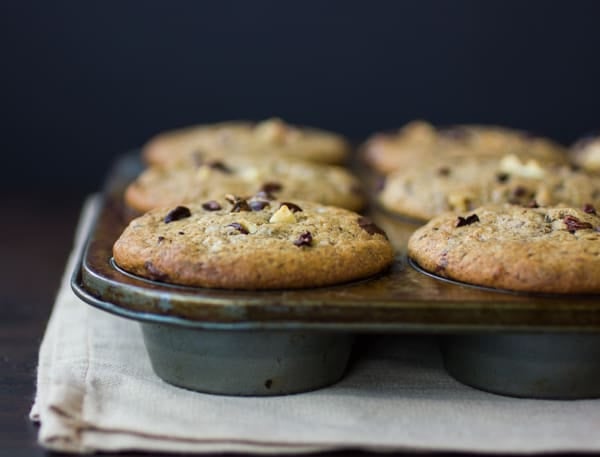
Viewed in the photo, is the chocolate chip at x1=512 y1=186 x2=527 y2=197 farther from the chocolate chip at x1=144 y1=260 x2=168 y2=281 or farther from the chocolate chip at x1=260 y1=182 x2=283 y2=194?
the chocolate chip at x1=144 y1=260 x2=168 y2=281

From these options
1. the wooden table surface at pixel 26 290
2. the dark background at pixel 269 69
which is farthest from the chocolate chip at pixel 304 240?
the dark background at pixel 269 69

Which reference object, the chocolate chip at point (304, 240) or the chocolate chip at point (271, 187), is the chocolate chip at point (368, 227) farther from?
the chocolate chip at point (271, 187)

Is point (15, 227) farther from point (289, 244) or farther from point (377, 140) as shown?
point (289, 244)

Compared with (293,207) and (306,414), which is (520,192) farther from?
(306,414)

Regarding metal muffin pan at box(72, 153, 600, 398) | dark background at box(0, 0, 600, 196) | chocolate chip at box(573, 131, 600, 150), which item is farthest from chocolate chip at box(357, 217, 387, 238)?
dark background at box(0, 0, 600, 196)

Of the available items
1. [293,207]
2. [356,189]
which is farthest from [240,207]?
[356,189]

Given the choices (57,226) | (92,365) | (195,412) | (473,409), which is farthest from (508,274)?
(57,226)
